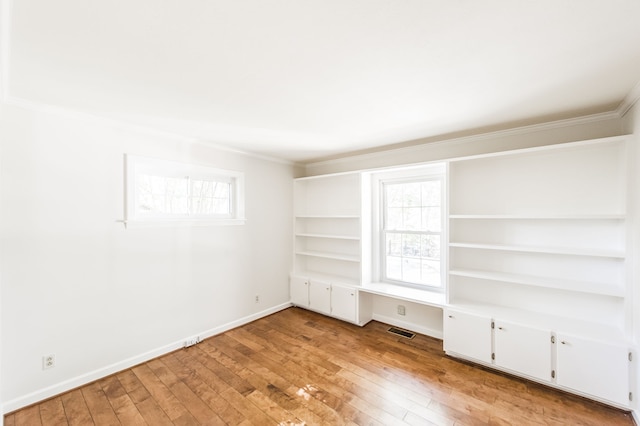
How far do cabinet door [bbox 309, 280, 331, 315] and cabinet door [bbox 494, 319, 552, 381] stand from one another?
6.77 ft

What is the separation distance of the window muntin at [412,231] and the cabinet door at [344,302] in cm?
59

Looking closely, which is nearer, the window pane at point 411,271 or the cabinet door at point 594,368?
the cabinet door at point 594,368

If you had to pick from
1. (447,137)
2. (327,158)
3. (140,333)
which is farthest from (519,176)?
(140,333)

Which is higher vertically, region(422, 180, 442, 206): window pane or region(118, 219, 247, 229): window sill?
region(422, 180, 442, 206): window pane

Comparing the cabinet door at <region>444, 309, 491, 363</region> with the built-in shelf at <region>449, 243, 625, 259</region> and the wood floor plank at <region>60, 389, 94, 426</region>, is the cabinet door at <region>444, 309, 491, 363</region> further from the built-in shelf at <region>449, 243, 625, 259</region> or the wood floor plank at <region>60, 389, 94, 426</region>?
the wood floor plank at <region>60, 389, 94, 426</region>

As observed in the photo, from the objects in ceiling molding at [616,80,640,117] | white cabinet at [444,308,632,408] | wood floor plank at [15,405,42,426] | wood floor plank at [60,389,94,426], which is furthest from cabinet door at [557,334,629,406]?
wood floor plank at [15,405,42,426]

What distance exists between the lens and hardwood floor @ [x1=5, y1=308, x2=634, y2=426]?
203 centimetres

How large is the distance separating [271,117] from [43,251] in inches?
87.0

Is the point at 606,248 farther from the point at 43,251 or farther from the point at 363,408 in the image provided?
the point at 43,251

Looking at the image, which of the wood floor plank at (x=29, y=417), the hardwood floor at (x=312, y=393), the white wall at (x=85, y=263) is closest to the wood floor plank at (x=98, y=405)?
the hardwood floor at (x=312, y=393)

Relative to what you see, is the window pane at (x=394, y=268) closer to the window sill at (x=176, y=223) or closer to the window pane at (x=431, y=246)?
the window pane at (x=431, y=246)

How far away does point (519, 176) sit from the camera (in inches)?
110

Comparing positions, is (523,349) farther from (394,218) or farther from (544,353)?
(394,218)

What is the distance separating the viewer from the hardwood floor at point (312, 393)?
80.0 inches
